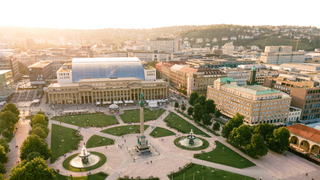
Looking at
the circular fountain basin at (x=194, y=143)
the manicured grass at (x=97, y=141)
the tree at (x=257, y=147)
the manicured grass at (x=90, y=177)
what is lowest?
the manicured grass at (x=97, y=141)

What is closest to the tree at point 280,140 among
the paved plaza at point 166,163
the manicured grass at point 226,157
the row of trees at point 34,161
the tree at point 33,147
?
the paved plaza at point 166,163

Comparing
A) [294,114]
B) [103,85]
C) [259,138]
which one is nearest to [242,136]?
[259,138]

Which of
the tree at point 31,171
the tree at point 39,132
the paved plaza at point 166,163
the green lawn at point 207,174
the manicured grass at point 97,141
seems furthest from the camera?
the manicured grass at point 97,141

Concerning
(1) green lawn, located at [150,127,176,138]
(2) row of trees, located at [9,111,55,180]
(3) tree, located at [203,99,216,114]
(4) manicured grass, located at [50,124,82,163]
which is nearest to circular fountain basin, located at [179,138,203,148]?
(1) green lawn, located at [150,127,176,138]

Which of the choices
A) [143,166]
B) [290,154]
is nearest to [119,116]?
[143,166]

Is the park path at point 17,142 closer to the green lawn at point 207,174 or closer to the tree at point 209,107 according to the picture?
the green lawn at point 207,174

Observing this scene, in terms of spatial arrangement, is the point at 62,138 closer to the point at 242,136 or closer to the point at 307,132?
the point at 242,136

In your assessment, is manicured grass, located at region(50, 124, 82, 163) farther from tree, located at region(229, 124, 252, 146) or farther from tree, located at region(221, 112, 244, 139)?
tree, located at region(229, 124, 252, 146)
